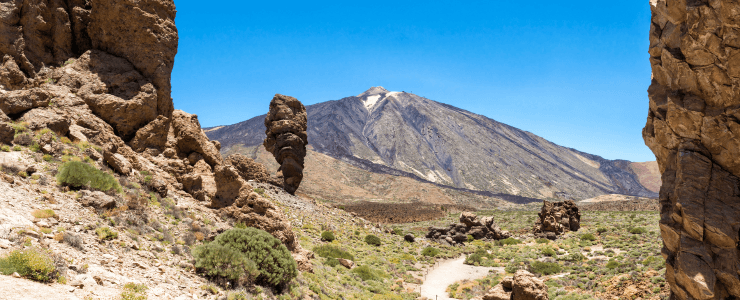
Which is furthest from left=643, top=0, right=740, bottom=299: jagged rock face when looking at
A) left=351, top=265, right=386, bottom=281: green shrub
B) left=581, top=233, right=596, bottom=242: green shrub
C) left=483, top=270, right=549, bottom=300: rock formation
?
left=581, top=233, right=596, bottom=242: green shrub

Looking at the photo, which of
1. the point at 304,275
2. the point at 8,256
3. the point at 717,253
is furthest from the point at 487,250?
the point at 8,256

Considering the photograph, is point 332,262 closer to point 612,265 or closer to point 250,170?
point 612,265

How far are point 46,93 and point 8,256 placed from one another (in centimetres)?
710

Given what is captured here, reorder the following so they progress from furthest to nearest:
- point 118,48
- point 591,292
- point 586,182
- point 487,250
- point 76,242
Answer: point 586,182, point 487,250, point 591,292, point 118,48, point 76,242

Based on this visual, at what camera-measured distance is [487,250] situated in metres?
32.4

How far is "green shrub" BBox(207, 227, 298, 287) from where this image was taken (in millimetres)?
11410

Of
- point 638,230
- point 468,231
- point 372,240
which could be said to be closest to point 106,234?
point 372,240

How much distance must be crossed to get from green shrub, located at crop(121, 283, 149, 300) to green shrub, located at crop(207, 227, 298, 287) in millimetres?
3358

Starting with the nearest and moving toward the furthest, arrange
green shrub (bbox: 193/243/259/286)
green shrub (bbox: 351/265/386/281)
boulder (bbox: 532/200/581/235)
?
green shrub (bbox: 193/243/259/286)
green shrub (bbox: 351/265/386/281)
boulder (bbox: 532/200/581/235)

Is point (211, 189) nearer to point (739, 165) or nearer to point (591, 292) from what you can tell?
point (739, 165)

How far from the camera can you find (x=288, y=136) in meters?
38.4

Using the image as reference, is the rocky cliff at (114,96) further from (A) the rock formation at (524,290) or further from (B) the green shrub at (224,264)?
(A) the rock formation at (524,290)

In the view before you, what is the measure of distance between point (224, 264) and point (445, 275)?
686 inches

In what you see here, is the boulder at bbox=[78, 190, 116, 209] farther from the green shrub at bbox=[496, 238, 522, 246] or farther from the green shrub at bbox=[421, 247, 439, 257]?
the green shrub at bbox=[496, 238, 522, 246]
